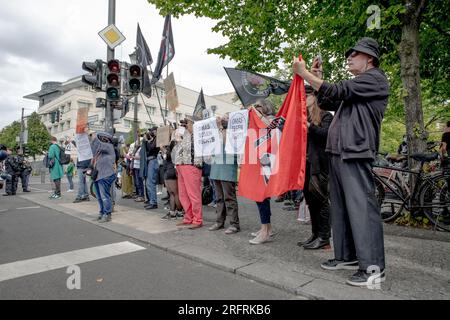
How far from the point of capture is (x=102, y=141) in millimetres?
7000

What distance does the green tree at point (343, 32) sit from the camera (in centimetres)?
615

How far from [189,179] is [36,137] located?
2023 inches

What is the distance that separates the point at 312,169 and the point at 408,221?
2912 mm

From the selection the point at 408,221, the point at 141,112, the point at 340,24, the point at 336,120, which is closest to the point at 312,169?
the point at 336,120

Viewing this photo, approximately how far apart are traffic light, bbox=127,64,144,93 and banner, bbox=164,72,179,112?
0.87 m

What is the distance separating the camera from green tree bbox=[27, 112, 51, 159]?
1929 inches

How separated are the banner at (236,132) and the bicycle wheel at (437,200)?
3082 mm

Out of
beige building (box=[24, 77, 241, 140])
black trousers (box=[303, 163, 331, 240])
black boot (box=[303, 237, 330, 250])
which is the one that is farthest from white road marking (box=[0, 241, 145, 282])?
beige building (box=[24, 77, 241, 140])

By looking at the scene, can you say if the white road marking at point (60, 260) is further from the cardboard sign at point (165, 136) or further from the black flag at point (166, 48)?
the black flag at point (166, 48)

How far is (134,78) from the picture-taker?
27.0 feet

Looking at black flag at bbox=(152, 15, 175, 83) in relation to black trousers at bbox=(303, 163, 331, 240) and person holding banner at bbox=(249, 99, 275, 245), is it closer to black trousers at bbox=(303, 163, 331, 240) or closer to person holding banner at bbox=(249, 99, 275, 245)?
person holding banner at bbox=(249, 99, 275, 245)

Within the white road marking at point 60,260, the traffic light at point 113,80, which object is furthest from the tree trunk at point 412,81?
the traffic light at point 113,80

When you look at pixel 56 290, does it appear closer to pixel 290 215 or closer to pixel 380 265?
pixel 380 265

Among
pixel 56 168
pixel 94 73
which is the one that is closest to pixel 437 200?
pixel 94 73
